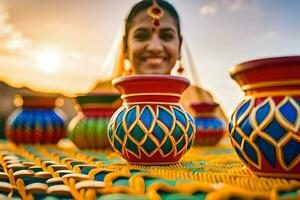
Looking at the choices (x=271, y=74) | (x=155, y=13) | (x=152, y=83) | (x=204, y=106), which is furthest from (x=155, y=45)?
(x=271, y=74)

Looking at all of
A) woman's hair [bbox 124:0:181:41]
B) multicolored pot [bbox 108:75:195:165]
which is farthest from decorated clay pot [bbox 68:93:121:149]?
multicolored pot [bbox 108:75:195:165]

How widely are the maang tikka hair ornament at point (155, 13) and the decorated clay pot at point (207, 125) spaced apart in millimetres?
421

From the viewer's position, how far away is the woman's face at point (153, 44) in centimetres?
168

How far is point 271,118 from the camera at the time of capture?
59 cm

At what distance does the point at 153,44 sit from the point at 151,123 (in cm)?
90

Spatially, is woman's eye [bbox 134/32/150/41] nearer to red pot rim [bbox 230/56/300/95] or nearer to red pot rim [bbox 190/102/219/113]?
red pot rim [bbox 190/102/219/113]

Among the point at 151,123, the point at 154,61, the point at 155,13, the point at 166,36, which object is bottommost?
the point at 151,123

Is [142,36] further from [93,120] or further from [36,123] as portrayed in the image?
[36,123]

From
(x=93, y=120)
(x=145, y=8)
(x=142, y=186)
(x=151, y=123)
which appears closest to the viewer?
(x=142, y=186)

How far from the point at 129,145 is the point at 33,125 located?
0.98m

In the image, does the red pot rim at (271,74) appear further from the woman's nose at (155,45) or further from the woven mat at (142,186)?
the woman's nose at (155,45)

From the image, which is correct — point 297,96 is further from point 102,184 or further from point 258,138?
point 102,184

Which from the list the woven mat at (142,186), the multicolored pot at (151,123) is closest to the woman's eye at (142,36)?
the multicolored pot at (151,123)

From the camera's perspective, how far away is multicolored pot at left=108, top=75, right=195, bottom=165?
0.82 m
